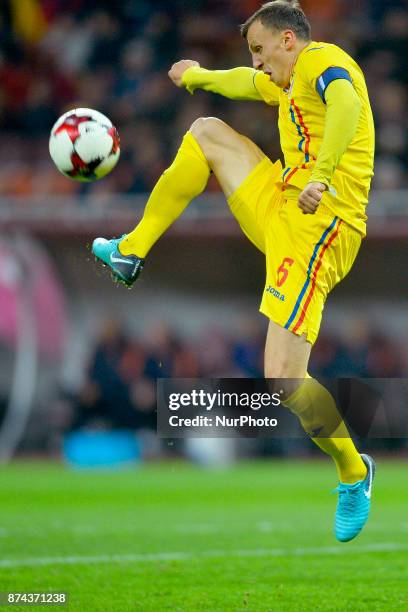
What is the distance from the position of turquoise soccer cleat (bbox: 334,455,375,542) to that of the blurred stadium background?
544cm

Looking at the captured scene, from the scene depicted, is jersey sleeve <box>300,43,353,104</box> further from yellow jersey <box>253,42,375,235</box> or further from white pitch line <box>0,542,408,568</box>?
white pitch line <box>0,542,408,568</box>

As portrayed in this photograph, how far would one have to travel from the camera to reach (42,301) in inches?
626

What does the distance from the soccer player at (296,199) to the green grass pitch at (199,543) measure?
73cm

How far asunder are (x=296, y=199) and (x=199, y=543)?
134 inches

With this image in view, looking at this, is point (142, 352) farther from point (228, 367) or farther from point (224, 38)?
point (224, 38)

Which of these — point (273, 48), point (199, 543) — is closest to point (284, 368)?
point (273, 48)

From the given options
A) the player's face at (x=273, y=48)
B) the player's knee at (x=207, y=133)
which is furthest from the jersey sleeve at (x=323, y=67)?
the player's knee at (x=207, y=133)

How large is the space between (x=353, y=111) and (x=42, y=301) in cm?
1076

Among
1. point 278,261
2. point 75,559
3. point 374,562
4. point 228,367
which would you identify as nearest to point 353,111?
point 278,261

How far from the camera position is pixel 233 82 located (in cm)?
645

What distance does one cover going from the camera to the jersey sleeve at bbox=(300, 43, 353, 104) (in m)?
5.64

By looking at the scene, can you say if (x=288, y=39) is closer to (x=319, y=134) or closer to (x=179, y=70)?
(x=319, y=134)

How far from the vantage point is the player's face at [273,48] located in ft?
19.1

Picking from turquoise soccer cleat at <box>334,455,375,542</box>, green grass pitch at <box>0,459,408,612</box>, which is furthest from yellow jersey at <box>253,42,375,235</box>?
green grass pitch at <box>0,459,408,612</box>
